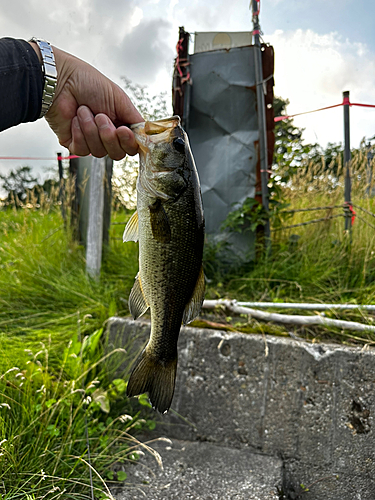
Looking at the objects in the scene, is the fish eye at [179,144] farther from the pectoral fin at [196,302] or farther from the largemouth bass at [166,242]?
the pectoral fin at [196,302]

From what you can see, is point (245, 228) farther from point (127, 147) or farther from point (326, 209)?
point (127, 147)

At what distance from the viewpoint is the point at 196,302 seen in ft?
→ 4.08

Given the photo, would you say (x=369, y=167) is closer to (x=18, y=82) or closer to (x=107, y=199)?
(x=107, y=199)

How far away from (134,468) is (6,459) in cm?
76

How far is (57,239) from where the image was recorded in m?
4.22

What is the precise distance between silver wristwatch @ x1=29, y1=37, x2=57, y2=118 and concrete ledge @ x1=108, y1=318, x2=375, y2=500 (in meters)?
1.73

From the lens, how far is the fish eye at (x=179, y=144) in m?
1.21

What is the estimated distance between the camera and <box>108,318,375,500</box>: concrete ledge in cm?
224

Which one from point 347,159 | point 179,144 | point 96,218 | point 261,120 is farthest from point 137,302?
point 347,159

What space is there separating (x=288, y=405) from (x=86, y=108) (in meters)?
2.09

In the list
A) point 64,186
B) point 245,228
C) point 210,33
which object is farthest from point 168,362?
point 210,33

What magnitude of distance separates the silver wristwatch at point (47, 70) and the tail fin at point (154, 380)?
1.04 metres

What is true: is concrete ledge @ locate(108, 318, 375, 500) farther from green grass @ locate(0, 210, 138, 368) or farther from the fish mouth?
the fish mouth

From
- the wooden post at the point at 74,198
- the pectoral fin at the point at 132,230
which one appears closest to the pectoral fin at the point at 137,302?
the pectoral fin at the point at 132,230
